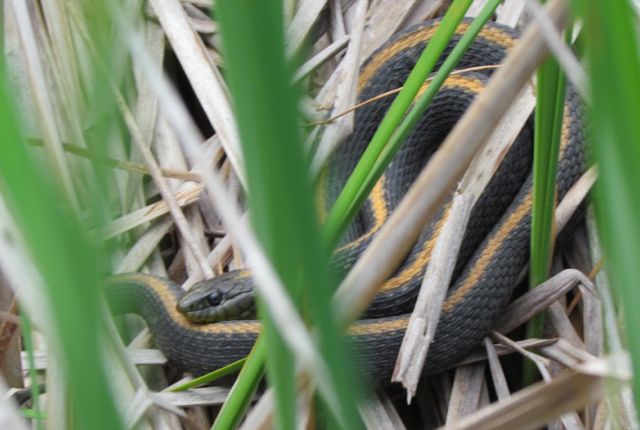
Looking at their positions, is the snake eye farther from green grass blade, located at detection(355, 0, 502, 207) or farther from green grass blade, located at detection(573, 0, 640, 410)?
green grass blade, located at detection(573, 0, 640, 410)

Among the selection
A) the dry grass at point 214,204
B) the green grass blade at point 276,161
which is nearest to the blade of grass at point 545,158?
the dry grass at point 214,204

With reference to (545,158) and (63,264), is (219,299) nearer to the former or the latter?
(545,158)

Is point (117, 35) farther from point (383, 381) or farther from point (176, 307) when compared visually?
point (176, 307)

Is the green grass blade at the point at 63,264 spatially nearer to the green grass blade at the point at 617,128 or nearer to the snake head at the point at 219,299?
the green grass blade at the point at 617,128

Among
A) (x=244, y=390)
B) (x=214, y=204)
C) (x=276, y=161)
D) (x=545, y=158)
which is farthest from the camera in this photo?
(x=214, y=204)

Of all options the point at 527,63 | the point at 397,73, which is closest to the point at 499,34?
the point at 397,73

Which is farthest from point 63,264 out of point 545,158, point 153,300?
point 153,300

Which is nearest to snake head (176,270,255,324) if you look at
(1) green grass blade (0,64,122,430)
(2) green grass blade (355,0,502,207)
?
(2) green grass blade (355,0,502,207)
